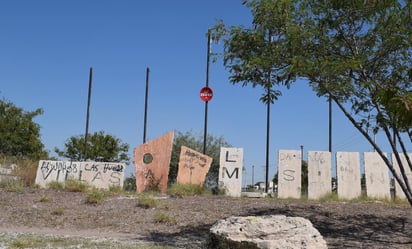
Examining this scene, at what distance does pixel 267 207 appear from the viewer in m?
11.3

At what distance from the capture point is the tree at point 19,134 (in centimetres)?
2706

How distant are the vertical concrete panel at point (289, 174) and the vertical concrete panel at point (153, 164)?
11.8ft

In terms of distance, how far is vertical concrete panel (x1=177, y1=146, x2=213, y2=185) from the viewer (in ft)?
47.2

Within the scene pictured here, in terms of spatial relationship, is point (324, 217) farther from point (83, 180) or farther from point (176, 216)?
point (83, 180)

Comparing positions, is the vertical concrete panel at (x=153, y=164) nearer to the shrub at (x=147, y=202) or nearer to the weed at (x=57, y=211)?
the shrub at (x=147, y=202)

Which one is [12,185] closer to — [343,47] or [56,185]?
[56,185]

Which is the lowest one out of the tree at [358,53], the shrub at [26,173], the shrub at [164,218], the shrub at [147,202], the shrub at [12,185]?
the shrub at [164,218]

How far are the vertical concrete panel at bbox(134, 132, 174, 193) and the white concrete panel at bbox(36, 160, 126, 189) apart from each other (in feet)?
2.67

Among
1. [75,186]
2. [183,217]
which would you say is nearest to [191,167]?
[75,186]

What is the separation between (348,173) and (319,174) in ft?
2.82

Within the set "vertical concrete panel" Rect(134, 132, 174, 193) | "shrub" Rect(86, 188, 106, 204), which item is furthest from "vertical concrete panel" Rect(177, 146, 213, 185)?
"shrub" Rect(86, 188, 106, 204)

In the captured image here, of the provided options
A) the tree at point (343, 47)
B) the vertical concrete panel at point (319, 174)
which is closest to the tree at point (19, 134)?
the vertical concrete panel at point (319, 174)

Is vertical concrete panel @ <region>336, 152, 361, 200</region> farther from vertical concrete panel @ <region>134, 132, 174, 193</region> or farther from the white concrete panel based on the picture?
the white concrete panel

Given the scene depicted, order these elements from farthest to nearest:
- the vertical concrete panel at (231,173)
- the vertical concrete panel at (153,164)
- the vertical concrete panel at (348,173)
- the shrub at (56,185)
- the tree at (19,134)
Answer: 1. the tree at (19,134)
2. the vertical concrete panel at (153,164)
3. the shrub at (56,185)
4. the vertical concrete panel at (231,173)
5. the vertical concrete panel at (348,173)
